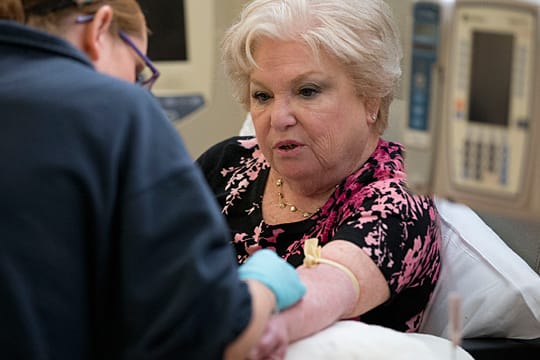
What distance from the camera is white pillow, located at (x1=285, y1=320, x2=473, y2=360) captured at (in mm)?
1556

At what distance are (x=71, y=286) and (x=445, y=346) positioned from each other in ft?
2.83

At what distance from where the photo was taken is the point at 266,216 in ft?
7.61

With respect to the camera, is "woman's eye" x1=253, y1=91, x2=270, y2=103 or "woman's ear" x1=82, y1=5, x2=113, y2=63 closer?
"woman's ear" x1=82, y1=5, x2=113, y2=63

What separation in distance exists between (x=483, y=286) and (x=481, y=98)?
0.96 metres

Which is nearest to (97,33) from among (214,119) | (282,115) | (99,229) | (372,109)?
(99,229)

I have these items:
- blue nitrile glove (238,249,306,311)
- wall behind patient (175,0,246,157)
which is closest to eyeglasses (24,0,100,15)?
blue nitrile glove (238,249,306,311)

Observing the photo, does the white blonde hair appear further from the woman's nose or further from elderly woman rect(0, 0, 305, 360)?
elderly woman rect(0, 0, 305, 360)

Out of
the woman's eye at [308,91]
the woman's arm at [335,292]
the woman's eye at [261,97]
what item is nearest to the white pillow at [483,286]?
the woman's arm at [335,292]

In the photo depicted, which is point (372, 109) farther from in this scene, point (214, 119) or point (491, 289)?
point (214, 119)

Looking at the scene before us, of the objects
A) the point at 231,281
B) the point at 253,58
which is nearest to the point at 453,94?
the point at 231,281

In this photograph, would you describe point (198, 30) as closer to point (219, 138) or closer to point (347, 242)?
point (219, 138)

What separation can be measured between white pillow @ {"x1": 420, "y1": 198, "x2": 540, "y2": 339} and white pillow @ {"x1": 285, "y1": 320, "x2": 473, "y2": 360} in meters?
0.44

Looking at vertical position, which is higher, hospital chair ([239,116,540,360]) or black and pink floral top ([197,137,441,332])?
black and pink floral top ([197,137,441,332])

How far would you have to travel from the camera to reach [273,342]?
149cm
